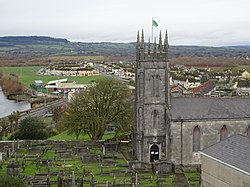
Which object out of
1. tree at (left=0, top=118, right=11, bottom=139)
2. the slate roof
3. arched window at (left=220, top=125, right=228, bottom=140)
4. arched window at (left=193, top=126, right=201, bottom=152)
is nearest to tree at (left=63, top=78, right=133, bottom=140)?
arched window at (left=193, top=126, right=201, bottom=152)

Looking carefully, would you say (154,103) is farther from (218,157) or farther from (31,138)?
(31,138)

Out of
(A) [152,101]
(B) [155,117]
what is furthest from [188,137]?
(A) [152,101]

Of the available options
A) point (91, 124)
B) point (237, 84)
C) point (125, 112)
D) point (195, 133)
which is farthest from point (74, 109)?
point (237, 84)

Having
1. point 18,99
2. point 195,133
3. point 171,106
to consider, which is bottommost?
point 18,99

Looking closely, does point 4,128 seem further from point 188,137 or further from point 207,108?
point 207,108

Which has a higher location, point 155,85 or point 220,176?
point 155,85

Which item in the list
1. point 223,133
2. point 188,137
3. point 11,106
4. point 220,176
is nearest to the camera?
point 220,176

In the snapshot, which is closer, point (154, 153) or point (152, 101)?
point (152, 101)
